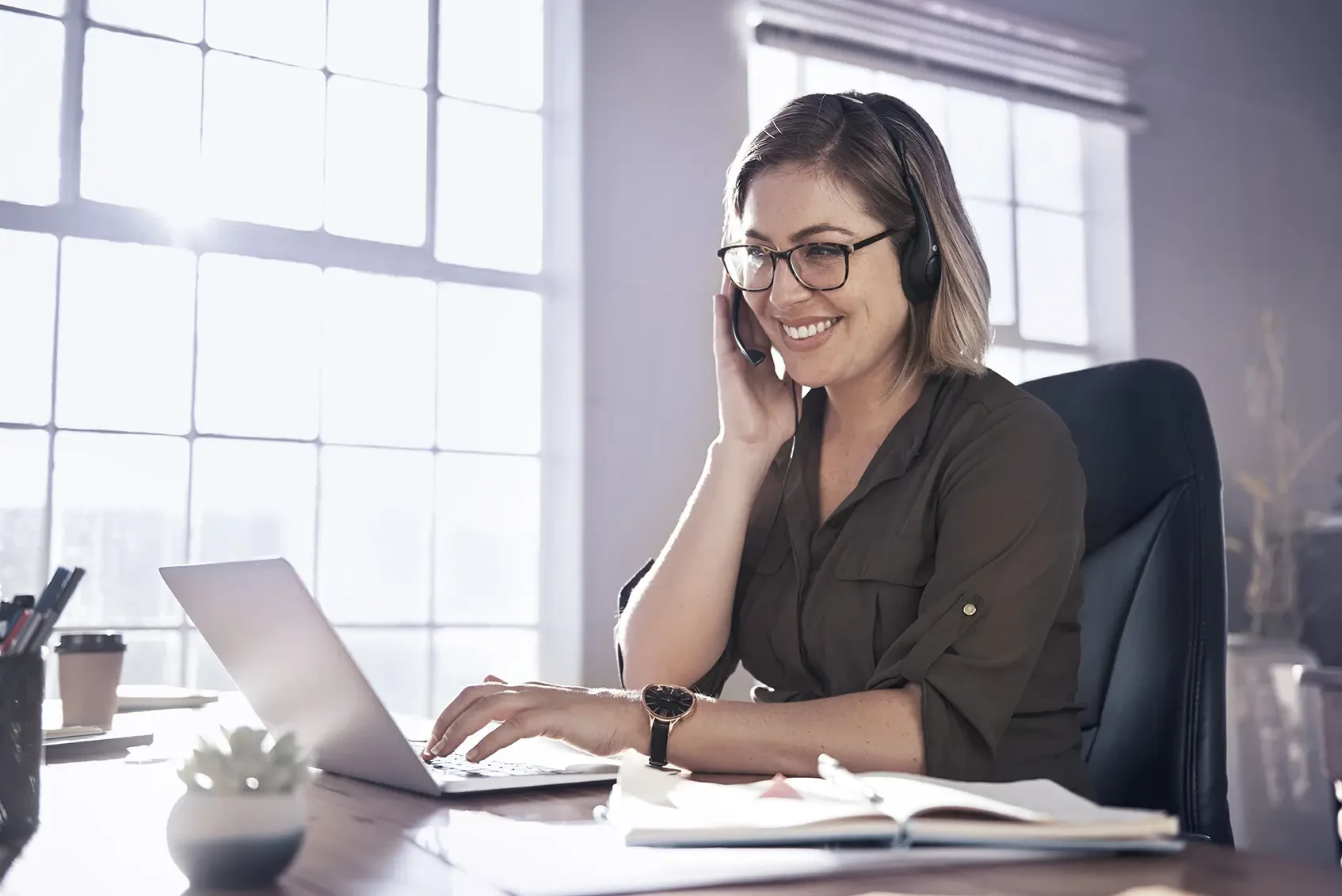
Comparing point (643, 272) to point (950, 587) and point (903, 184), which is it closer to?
point (903, 184)

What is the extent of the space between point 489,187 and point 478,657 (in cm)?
125

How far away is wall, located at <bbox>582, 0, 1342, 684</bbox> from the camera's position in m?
3.22

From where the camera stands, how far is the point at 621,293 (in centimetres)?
325

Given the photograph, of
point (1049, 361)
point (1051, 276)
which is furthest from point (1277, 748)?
point (1051, 276)

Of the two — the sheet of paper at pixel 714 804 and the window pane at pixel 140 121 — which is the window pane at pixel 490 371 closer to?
the window pane at pixel 140 121

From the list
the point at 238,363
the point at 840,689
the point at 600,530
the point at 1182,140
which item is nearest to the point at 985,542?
the point at 840,689

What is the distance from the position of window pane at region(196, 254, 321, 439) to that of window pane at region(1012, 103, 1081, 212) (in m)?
2.42

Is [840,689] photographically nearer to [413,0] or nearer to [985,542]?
[985,542]

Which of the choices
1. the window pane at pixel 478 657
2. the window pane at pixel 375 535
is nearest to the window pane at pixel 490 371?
the window pane at pixel 375 535

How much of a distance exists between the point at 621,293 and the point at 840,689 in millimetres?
2029

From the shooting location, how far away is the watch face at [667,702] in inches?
43.3

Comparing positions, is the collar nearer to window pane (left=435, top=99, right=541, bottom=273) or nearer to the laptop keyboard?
the laptop keyboard

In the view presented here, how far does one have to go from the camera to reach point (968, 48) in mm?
3895

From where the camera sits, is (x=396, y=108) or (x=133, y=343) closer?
(x=133, y=343)
